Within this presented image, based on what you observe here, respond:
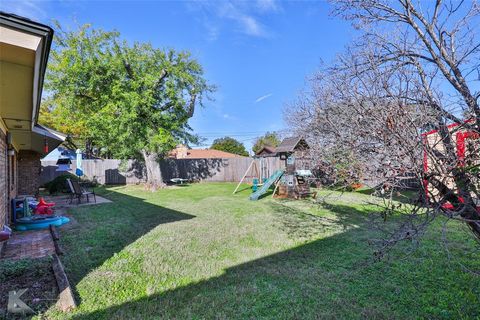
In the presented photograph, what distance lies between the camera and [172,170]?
21.4m

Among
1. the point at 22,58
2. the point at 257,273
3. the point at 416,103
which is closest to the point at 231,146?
the point at 257,273

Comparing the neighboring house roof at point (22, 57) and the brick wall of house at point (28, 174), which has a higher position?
the neighboring house roof at point (22, 57)

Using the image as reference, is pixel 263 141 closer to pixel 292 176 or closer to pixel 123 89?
pixel 123 89

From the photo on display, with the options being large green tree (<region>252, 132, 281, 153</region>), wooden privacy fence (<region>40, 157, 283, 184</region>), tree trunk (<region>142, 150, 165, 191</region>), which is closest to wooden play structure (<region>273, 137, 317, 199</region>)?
wooden privacy fence (<region>40, 157, 283, 184</region>)

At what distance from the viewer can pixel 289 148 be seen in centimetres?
1131

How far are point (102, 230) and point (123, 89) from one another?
436 inches

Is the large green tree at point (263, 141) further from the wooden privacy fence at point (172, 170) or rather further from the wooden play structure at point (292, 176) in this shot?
the wooden play structure at point (292, 176)

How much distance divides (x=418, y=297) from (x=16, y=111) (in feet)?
19.5

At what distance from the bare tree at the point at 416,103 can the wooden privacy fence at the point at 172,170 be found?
1397cm

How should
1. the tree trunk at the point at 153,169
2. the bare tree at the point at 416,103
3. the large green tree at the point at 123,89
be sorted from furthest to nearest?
1. the tree trunk at the point at 153,169
2. the large green tree at the point at 123,89
3. the bare tree at the point at 416,103

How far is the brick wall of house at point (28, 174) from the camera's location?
1228 cm

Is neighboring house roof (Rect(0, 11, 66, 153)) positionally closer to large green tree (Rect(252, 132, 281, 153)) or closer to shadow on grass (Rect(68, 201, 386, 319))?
shadow on grass (Rect(68, 201, 386, 319))

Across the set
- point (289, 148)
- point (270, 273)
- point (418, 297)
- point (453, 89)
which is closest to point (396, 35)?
point (453, 89)

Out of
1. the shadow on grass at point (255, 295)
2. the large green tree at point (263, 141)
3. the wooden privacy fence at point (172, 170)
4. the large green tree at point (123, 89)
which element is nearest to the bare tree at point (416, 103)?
the shadow on grass at point (255, 295)
